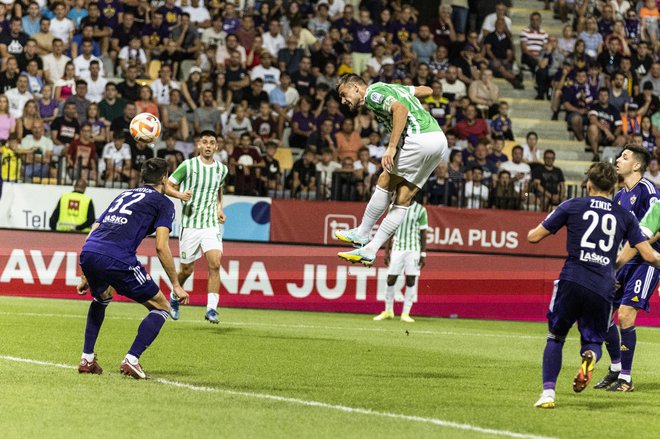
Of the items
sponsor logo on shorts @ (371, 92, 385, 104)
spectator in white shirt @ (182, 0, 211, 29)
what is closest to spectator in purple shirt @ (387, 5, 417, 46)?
spectator in white shirt @ (182, 0, 211, 29)

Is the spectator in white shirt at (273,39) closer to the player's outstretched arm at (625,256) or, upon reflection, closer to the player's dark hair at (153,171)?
the player's dark hair at (153,171)

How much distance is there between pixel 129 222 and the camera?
33.2 feet

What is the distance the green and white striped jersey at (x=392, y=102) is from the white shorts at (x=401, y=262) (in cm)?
857

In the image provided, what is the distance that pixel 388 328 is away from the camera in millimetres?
17938

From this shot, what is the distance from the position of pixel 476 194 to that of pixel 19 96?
9088 millimetres

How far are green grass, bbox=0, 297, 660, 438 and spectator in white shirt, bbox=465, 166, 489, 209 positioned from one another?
16.8ft

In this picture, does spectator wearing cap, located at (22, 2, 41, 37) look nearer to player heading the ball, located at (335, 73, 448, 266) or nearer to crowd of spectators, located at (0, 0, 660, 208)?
crowd of spectators, located at (0, 0, 660, 208)

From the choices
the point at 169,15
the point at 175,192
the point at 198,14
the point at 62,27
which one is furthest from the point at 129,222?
the point at 198,14

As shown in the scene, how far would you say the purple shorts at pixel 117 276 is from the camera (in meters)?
9.98

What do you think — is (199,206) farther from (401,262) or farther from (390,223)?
(390,223)

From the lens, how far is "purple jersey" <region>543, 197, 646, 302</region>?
9062mm

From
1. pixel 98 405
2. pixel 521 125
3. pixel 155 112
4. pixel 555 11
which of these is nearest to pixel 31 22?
pixel 155 112

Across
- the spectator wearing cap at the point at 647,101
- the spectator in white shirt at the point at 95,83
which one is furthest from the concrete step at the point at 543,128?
the spectator in white shirt at the point at 95,83

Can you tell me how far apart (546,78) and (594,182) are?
62.3 feet
